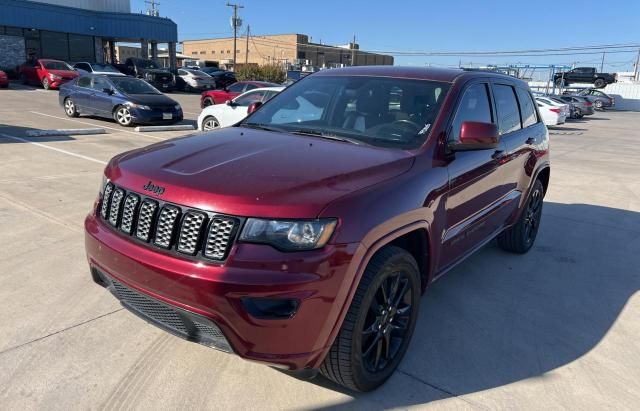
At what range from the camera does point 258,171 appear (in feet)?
8.46

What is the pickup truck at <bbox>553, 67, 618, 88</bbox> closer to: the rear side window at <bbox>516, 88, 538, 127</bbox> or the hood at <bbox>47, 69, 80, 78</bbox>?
the hood at <bbox>47, 69, 80, 78</bbox>

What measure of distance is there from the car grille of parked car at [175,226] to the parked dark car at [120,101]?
11.4 m

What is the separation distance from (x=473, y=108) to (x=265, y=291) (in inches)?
94.4

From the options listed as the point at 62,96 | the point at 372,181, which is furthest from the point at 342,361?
the point at 62,96

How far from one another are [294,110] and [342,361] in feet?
6.93

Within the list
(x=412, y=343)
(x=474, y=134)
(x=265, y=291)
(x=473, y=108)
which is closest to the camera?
(x=265, y=291)

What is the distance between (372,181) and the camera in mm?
2615

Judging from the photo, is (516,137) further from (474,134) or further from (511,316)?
(511,316)

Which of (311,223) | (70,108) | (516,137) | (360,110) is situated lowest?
(70,108)

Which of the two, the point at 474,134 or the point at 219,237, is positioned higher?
the point at 474,134

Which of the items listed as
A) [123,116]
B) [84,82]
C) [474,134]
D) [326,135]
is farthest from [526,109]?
[84,82]

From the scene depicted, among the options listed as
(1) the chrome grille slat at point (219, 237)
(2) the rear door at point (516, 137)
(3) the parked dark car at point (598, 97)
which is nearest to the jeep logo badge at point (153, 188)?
(1) the chrome grille slat at point (219, 237)

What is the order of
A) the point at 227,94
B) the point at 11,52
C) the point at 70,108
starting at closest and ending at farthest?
the point at 70,108 → the point at 227,94 → the point at 11,52

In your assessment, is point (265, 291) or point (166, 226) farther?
point (166, 226)
